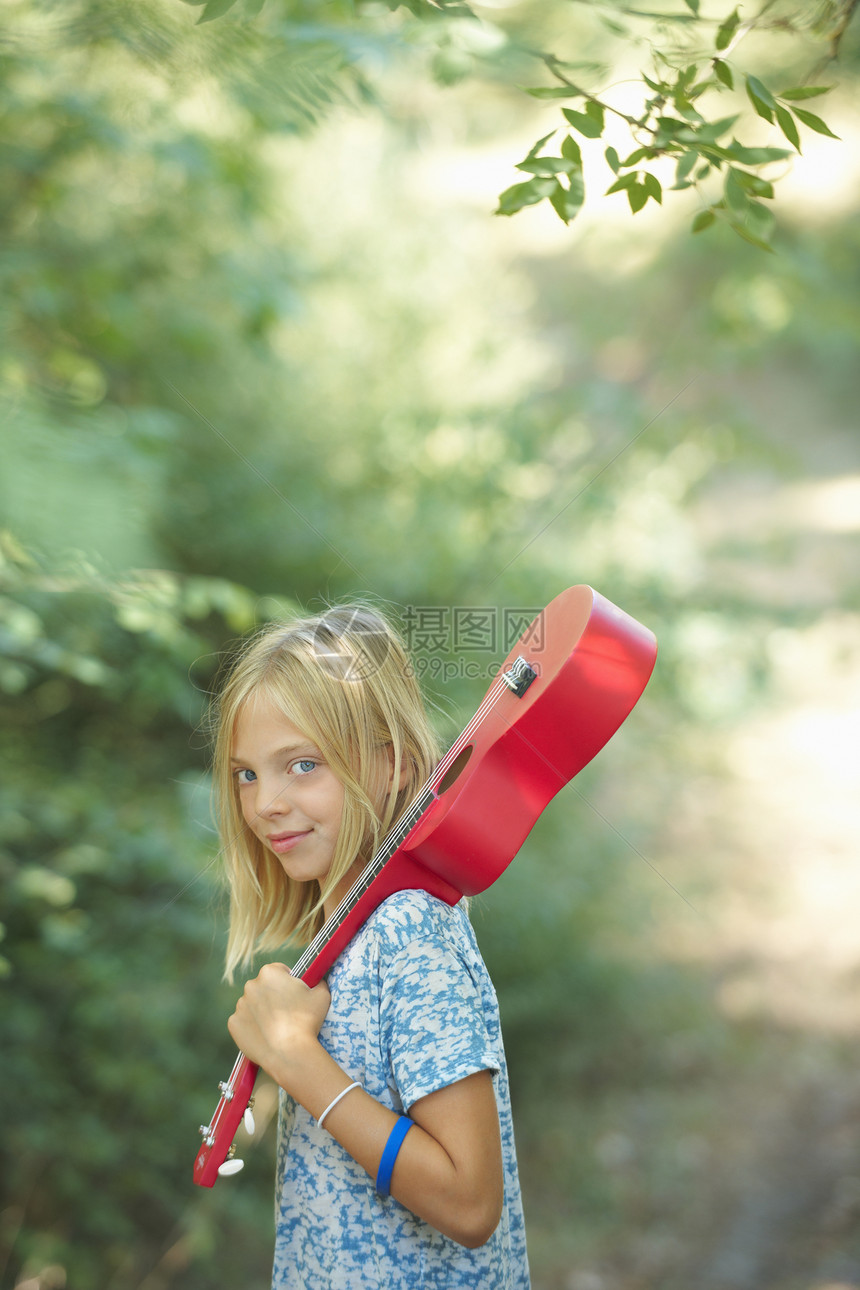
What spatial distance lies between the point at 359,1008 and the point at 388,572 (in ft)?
6.04

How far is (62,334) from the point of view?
2.04 meters

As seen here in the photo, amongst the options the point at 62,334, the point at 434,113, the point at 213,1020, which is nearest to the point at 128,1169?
the point at 213,1020

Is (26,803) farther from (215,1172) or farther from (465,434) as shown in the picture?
(465,434)

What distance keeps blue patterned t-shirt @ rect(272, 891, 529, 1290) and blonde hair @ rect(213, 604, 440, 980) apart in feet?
0.34

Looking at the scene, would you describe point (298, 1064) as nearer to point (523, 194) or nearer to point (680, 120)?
point (523, 194)

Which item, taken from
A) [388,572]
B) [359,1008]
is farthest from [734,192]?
[388,572]

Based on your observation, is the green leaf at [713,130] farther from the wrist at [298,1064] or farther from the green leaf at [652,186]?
the wrist at [298,1064]

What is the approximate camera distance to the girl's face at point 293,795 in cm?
93

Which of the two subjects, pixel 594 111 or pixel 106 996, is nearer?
pixel 594 111

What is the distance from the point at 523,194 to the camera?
84 cm

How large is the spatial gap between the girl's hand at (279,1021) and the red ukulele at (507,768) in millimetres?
24

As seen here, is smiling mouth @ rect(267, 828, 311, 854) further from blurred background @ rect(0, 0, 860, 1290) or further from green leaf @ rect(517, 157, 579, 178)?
green leaf @ rect(517, 157, 579, 178)

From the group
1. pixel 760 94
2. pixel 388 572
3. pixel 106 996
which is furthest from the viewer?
pixel 388 572

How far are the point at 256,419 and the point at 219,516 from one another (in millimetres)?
442
